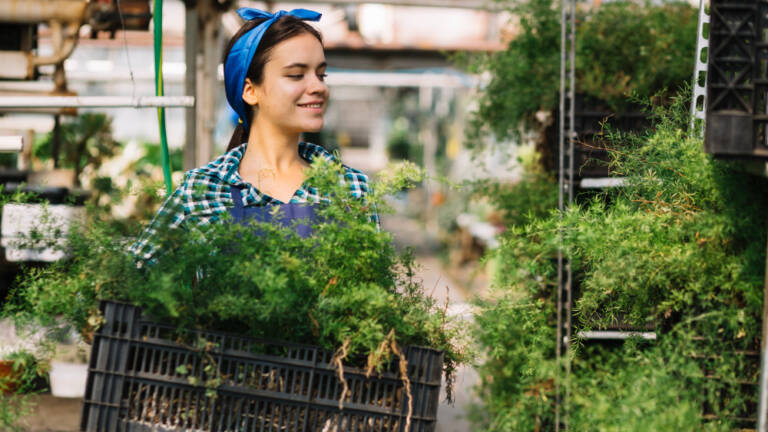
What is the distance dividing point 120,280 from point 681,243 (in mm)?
1025

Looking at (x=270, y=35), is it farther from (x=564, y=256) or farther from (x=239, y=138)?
(x=564, y=256)

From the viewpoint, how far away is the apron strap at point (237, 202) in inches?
75.5

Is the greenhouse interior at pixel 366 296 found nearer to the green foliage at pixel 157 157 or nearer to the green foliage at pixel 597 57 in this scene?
the green foliage at pixel 597 57

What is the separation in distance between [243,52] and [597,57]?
1981mm

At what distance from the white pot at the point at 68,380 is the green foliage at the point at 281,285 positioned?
2172 millimetres

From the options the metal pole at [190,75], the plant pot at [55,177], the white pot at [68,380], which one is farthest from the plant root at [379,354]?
the plant pot at [55,177]

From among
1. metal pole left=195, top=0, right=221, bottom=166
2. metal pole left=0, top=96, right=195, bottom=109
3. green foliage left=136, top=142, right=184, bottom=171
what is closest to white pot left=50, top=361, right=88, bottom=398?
metal pole left=195, top=0, right=221, bottom=166

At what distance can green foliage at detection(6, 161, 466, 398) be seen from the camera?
146 cm

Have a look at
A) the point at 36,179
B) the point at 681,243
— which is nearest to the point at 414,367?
the point at 681,243

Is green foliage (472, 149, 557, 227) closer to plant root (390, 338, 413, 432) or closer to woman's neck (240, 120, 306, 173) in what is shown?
woman's neck (240, 120, 306, 173)

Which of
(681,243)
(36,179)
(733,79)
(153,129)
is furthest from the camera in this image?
(153,129)

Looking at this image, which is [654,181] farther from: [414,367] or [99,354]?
[99,354]

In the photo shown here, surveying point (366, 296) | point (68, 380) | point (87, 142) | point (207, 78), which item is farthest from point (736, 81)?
point (87, 142)

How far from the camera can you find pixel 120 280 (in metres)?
1.54
